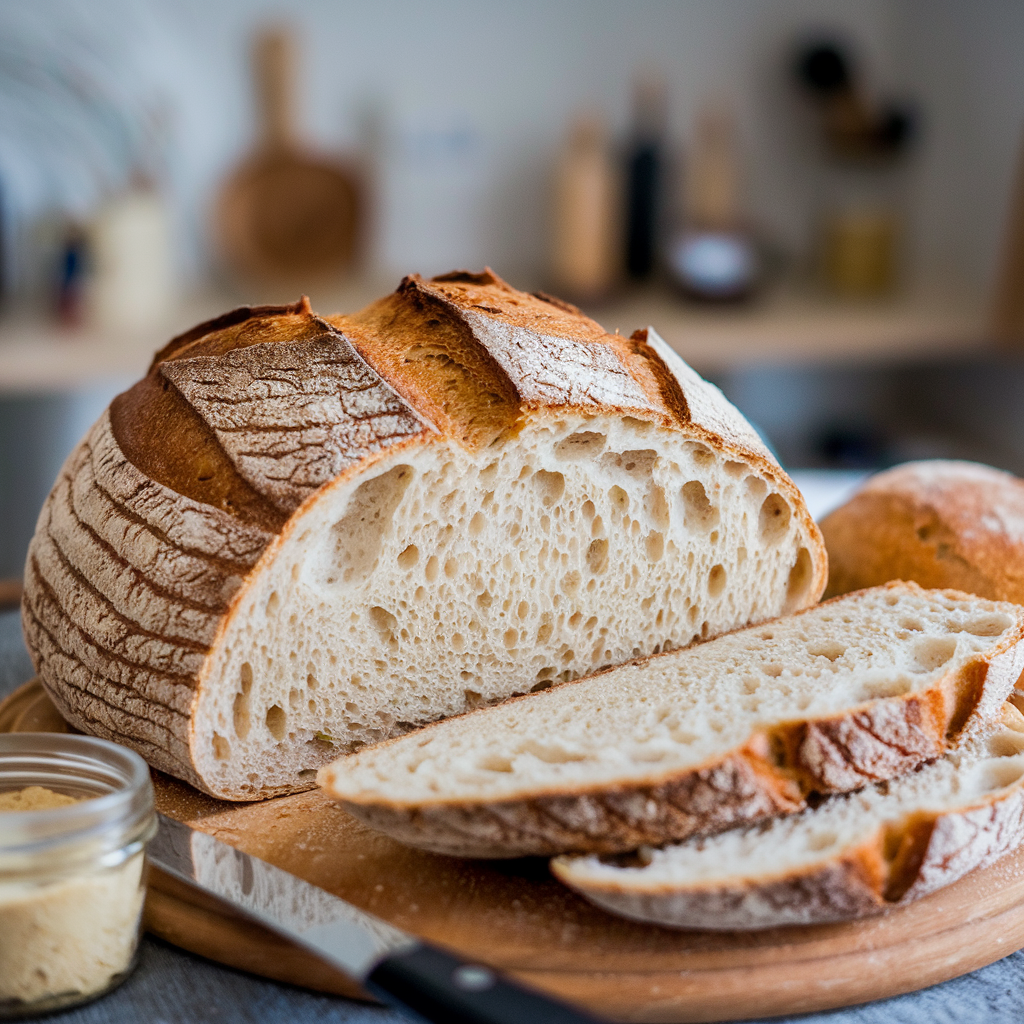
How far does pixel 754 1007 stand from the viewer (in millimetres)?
1146

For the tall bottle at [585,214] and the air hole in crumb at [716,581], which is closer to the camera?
the air hole in crumb at [716,581]

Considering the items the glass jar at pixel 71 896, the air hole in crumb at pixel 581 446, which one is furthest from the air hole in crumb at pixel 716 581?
the glass jar at pixel 71 896

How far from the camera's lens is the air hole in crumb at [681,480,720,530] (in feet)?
5.58

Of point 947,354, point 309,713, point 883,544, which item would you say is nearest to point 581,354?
point 309,713

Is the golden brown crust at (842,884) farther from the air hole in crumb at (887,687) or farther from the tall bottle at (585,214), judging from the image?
the tall bottle at (585,214)

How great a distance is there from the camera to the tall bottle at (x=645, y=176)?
4.87m

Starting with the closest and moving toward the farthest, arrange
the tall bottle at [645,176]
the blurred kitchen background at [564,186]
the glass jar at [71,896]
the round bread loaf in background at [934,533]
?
the glass jar at [71,896] → the round bread loaf in background at [934,533] → the blurred kitchen background at [564,186] → the tall bottle at [645,176]

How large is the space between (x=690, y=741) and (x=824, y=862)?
201 millimetres

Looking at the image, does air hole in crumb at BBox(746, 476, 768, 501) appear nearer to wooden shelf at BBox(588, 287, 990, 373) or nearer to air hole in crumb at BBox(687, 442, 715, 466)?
air hole in crumb at BBox(687, 442, 715, 466)

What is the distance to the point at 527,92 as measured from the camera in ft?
16.0

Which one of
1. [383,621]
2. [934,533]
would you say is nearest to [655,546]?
[383,621]

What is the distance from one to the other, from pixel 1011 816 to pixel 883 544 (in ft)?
2.52

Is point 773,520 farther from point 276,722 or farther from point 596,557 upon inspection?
Answer: point 276,722

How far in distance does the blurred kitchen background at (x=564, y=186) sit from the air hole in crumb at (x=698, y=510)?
2601 mm
